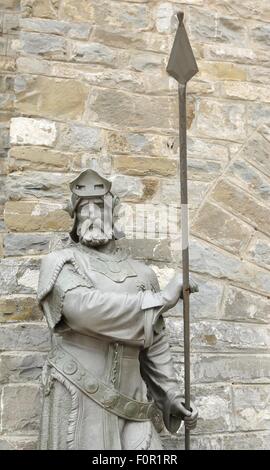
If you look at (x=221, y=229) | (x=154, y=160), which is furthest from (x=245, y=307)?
(x=154, y=160)

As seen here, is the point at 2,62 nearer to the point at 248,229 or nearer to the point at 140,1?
the point at 140,1

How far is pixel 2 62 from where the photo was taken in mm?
4438

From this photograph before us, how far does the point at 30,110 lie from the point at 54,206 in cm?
50

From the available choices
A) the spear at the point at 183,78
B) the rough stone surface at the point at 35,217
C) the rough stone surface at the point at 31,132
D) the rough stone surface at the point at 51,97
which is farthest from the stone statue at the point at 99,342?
the rough stone surface at the point at 51,97

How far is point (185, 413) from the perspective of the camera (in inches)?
124

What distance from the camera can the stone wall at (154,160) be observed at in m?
3.82

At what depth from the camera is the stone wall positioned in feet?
12.5

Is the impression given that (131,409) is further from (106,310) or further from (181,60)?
(181,60)

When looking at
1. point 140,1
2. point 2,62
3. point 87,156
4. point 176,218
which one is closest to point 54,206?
point 87,156

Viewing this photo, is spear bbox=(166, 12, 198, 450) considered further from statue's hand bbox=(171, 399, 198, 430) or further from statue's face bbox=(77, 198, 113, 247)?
statue's face bbox=(77, 198, 113, 247)

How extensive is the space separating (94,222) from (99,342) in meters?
0.48

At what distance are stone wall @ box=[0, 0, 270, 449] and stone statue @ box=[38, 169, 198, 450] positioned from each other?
59 cm

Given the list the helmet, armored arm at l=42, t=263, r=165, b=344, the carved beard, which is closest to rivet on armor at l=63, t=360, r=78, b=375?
armored arm at l=42, t=263, r=165, b=344
